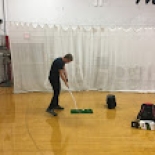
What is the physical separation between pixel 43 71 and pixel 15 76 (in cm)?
76

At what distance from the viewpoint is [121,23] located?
695 centimetres

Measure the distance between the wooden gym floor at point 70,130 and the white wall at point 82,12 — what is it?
8.26 feet

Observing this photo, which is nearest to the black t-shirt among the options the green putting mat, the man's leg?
the man's leg

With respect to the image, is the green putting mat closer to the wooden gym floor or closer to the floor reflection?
the wooden gym floor

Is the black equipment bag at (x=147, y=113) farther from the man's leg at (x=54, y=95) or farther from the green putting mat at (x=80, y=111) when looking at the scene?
the man's leg at (x=54, y=95)

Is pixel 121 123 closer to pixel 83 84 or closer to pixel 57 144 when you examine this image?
pixel 57 144

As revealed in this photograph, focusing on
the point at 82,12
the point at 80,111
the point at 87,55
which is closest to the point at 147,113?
the point at 80,111

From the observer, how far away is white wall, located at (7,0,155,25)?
Answer: 6.84m

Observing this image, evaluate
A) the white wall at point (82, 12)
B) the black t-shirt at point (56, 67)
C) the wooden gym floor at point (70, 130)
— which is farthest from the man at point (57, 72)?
the white wall at point (82, 12)

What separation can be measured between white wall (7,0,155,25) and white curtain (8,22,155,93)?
75 cm

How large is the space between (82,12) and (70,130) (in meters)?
4.08

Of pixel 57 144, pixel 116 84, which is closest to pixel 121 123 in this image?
pixel 57 144

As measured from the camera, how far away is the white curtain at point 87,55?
20.2ft

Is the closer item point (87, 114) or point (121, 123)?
point (121, 123)
